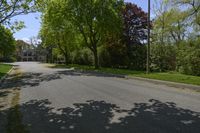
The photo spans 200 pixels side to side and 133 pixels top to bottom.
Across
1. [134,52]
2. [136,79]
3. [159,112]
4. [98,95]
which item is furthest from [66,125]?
[134,52]

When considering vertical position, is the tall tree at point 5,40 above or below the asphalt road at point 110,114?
above

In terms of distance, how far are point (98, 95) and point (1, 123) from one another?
5630 mm

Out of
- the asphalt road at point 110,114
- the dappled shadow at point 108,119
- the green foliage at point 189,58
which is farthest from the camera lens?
the green foliage at point 189,58

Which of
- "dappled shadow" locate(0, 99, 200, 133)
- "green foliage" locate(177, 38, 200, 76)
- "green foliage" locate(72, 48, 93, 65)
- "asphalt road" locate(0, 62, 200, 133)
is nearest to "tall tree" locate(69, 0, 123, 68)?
"green foliage" locate(177, 38, 200, 76)

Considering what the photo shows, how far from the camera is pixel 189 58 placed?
31.4 meters

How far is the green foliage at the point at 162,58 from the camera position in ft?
121

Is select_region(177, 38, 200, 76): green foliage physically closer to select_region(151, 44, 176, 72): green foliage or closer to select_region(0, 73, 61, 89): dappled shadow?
select_region(151, 44, 176, 72): green foliage

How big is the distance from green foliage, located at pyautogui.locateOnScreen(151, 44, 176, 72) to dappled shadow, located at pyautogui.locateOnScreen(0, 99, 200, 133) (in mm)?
25680

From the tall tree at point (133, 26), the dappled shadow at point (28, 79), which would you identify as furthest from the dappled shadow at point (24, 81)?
the tall tree at point (133, 26)

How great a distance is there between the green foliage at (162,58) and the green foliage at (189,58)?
327 cm

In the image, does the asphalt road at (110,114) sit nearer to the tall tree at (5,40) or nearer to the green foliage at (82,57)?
the tall tree at (5,40)

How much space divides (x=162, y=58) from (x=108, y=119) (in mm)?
29297

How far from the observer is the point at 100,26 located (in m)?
39.9

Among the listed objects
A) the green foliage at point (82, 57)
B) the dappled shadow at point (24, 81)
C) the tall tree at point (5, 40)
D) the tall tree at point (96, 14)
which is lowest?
the dappled shadow at point (24, 81)
